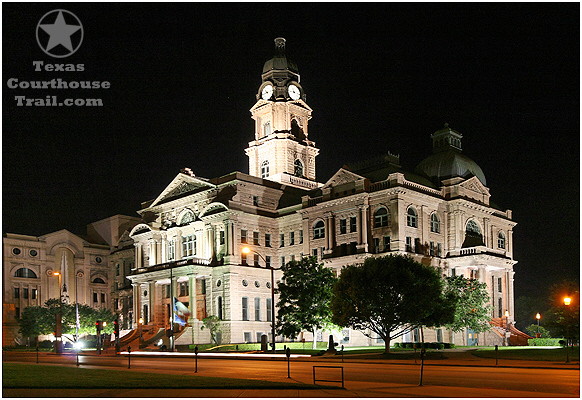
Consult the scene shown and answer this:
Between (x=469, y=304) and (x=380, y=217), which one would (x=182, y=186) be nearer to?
(x=380, y=217)

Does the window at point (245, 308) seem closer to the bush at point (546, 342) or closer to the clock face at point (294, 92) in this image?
the bush at point (546, 342)

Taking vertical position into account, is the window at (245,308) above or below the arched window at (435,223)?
below

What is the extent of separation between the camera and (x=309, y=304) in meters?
62.1

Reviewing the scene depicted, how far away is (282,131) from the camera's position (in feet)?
340

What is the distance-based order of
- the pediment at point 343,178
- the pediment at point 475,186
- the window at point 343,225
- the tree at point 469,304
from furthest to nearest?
the pediment at point 475,186 → the window at point 343,225 → the pediment at point 343,178 → the tree at point 469,304

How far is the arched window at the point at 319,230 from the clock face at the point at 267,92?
30175mm

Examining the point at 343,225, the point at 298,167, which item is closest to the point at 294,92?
the point at 298,167

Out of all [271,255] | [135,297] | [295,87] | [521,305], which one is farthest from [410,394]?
[521,305]

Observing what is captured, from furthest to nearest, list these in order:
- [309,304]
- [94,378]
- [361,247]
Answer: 1. [361,247]
2. [309,304]
3. [94,378]

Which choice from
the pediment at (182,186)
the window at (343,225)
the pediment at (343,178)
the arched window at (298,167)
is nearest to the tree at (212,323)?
the window at (343,225)

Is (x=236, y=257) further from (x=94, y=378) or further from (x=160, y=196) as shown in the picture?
(x=94, y=378)

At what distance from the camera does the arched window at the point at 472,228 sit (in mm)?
82000

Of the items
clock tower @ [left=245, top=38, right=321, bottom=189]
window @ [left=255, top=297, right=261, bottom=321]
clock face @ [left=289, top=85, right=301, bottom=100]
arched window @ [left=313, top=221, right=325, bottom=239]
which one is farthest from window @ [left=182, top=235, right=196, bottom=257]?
clock face @ [left=289, top=85, right=301, bottom=100]

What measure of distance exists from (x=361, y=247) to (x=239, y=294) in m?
18.0
